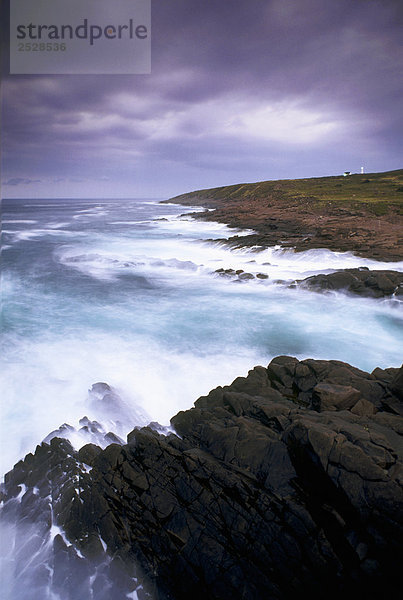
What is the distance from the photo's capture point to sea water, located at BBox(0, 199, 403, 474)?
8914 mm

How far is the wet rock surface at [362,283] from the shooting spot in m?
15.9

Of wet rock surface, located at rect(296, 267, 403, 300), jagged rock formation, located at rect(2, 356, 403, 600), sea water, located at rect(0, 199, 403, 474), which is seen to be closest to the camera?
jagged rock formation, located at rect(2, 356, 403, 600)

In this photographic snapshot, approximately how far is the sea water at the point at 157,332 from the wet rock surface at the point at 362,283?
60 centimetres

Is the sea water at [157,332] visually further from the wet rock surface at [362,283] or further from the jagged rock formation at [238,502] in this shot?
the jagged rock formation at [238,502]

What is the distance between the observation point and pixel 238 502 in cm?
466

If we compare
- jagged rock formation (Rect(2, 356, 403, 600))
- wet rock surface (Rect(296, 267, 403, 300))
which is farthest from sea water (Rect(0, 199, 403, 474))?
jagged rock formation (Rect(2, 356, 403, 600))

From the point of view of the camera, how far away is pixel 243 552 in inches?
171

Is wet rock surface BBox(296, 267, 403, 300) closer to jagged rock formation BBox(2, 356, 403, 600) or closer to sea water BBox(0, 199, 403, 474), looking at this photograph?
sea water BBox(0, 199, 403, 474)

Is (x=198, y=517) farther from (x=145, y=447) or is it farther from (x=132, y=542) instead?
(x=145, y=447)

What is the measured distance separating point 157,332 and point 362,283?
1115cm

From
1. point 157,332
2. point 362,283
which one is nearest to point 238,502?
point 157,332

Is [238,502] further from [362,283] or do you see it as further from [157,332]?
[362,283]

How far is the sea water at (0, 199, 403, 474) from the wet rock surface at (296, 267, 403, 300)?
603 millimetres

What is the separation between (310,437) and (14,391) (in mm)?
8370
